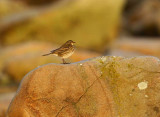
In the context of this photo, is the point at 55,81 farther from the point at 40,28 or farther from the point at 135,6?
the point at 135,6

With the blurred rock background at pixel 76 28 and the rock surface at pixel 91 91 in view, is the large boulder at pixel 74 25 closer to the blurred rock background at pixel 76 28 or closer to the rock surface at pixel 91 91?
the blurred rock background at pixel 76 28

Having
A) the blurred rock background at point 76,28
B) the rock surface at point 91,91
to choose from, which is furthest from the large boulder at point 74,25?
the rock surface at point 91,91

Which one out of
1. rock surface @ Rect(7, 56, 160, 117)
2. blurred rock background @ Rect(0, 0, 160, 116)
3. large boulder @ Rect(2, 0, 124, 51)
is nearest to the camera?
rock surface @ Rect(7, 56, 160, 117)

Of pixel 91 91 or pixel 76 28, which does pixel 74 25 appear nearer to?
pixel 76 28

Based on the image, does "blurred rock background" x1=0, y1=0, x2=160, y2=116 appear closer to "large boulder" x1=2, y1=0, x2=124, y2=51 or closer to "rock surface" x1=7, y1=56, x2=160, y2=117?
"large boulder" x1=2, y1=0, x2=124, y2=51

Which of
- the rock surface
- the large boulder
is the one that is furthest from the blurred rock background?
the rock surface

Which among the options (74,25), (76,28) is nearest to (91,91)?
(76,28)
